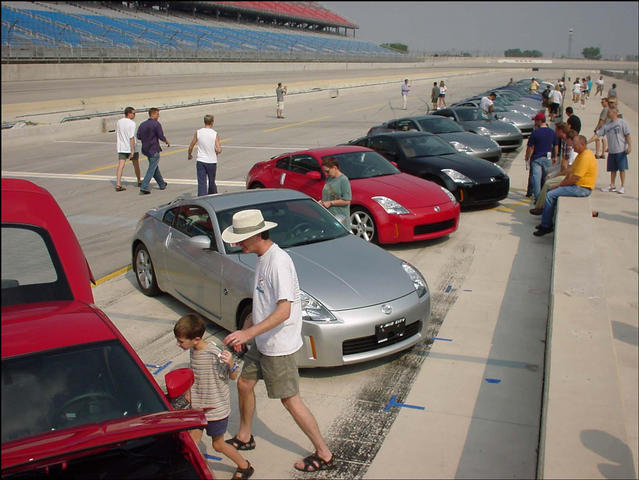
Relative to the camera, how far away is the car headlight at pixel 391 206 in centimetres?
878

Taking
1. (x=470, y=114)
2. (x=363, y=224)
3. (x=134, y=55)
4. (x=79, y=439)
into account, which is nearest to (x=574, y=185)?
(x=363, y=224)

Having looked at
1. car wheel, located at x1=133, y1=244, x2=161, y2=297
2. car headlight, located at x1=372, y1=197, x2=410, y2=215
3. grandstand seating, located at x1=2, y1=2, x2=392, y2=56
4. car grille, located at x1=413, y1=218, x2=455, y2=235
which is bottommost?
car wheel, located at x1=133, y1=244, x2=161, y2=297

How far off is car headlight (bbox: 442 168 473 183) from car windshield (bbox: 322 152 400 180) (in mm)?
1462

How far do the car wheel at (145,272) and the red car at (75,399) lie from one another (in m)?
3.57

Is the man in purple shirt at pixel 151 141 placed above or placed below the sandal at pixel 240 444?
above

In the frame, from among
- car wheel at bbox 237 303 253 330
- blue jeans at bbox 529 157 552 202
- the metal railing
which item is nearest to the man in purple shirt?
blue jeans at bbox 529 157 552 202

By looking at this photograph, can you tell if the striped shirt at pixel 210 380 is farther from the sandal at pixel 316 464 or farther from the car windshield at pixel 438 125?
the car windshield at pixel 438 125

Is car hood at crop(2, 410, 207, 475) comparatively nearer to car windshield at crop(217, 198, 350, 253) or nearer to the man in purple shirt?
car windshield at crop(217, 198, 350, 253)

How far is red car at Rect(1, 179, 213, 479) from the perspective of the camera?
8.70 ft

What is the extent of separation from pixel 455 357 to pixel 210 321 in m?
2.53

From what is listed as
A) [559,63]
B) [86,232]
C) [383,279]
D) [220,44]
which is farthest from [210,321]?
[559,63]

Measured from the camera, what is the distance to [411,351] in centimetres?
586

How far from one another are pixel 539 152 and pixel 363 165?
3.66 metres

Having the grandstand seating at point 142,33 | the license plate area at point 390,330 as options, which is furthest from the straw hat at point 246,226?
the grandstand seating at point 142,33
